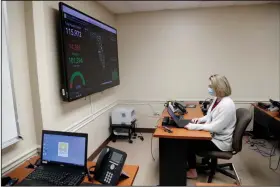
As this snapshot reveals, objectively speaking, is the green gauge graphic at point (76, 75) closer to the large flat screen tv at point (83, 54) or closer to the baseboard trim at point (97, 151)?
the large flat screen tv at point (83, 54)

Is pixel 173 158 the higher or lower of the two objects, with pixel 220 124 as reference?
lower

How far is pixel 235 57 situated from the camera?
161 inches

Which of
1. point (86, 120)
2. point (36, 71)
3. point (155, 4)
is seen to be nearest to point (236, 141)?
point (86, 120)

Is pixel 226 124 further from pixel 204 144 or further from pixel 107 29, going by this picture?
pixel 107 29

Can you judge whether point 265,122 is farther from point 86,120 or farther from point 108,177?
point 108,177

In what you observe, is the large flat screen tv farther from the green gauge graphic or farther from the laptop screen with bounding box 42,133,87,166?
the laptop screen with bounding box 42,133,87,166

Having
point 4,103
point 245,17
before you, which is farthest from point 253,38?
point 4,103

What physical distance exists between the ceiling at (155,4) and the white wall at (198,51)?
A: 16 cm

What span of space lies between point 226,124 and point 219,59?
2171mm

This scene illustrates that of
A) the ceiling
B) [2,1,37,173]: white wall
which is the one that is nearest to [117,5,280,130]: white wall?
the ceiling

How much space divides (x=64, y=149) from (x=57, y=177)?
0.60 ft

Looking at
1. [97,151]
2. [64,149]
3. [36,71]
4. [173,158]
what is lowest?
[97,151]

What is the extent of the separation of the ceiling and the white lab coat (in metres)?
2.13

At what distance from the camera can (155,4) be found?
3.74 meters
